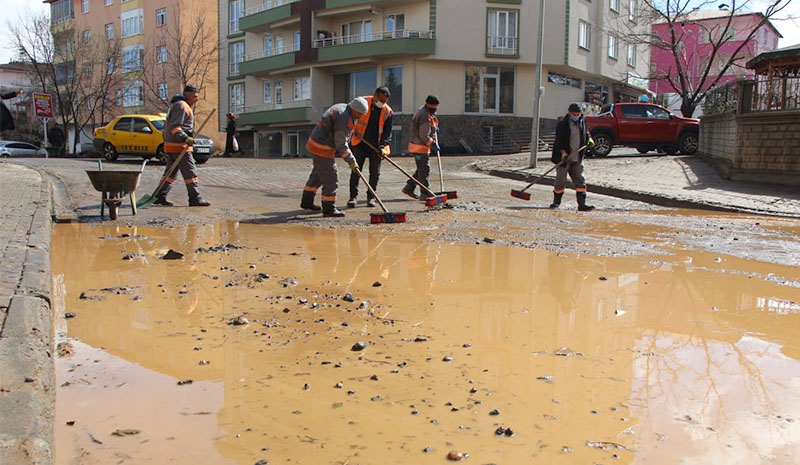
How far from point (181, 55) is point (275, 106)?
22.2ft

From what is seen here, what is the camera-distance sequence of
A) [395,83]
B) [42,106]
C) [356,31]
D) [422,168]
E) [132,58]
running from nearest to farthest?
[422,168] < [42,106] < [395,83] < [356,31] < [132,58]

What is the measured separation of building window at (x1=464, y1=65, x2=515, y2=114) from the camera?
30031 mm

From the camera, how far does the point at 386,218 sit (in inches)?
334

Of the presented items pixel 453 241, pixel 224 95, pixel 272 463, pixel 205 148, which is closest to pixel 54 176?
pixel 205 148

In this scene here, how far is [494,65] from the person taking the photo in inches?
1182

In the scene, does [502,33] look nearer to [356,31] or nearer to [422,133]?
[356,31]

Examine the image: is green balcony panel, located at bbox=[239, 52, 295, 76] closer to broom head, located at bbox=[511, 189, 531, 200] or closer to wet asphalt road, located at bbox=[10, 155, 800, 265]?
wet asphalt road, located at bbox=[10, 155, 800, 265]

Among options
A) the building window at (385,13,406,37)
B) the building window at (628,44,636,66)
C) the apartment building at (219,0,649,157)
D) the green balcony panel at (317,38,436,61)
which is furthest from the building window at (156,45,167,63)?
the building window at (628,44,636,66)

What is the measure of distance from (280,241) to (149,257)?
143 cm

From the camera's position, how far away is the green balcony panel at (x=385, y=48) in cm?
2877

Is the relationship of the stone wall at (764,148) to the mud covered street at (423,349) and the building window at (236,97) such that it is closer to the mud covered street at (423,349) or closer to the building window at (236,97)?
the mud covered street at (423,349)

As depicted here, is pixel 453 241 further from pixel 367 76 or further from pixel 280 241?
pixel 367 76

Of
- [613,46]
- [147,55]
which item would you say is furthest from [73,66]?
[613,46]

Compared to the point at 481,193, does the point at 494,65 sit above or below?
above
